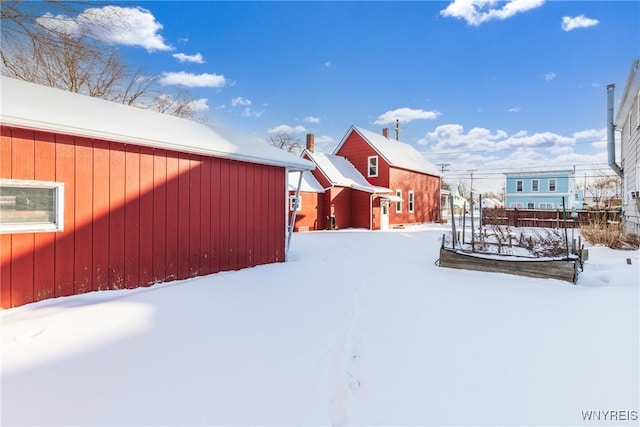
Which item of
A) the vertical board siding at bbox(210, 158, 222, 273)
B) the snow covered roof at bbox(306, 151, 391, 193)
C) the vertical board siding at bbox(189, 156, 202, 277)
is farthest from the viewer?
the snow covered roof at bbox(306, 151, 391, 193)

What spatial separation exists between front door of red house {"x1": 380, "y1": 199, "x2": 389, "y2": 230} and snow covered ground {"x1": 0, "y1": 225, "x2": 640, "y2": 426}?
13696 mm

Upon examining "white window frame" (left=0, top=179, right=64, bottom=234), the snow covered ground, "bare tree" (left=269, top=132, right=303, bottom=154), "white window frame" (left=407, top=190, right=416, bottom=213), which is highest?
"bare tree" (left=269, top=132, right=303, bottom=154)

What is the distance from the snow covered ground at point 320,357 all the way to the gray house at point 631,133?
278 inches

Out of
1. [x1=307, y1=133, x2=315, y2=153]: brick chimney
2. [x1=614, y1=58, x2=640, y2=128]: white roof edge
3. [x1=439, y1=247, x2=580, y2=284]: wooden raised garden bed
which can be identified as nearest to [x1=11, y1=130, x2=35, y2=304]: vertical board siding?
[x1=439, y1=247, x2=580, y2=284]: wooden raised garden bed

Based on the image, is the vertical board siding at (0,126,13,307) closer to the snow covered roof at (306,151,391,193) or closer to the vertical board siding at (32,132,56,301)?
the vertical board siding at (32,132,56,301)

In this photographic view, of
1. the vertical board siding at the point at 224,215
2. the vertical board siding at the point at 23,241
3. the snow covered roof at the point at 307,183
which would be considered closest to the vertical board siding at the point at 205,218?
the vertical board siding at the point at 224,215

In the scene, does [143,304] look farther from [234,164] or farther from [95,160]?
[234,164]

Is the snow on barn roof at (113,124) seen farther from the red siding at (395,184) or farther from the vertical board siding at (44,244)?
the red siding at (395,184)

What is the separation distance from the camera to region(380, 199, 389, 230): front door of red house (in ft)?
61.2

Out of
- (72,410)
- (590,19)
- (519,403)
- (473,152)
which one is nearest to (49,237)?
(72,410)

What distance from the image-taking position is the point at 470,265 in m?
6.48

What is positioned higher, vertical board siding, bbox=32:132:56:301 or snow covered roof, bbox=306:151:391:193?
snow covered roof, bbox=306:151:391:193

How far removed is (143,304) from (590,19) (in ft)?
44.9

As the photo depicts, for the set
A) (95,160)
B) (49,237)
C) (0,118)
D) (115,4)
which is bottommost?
(49,237)
